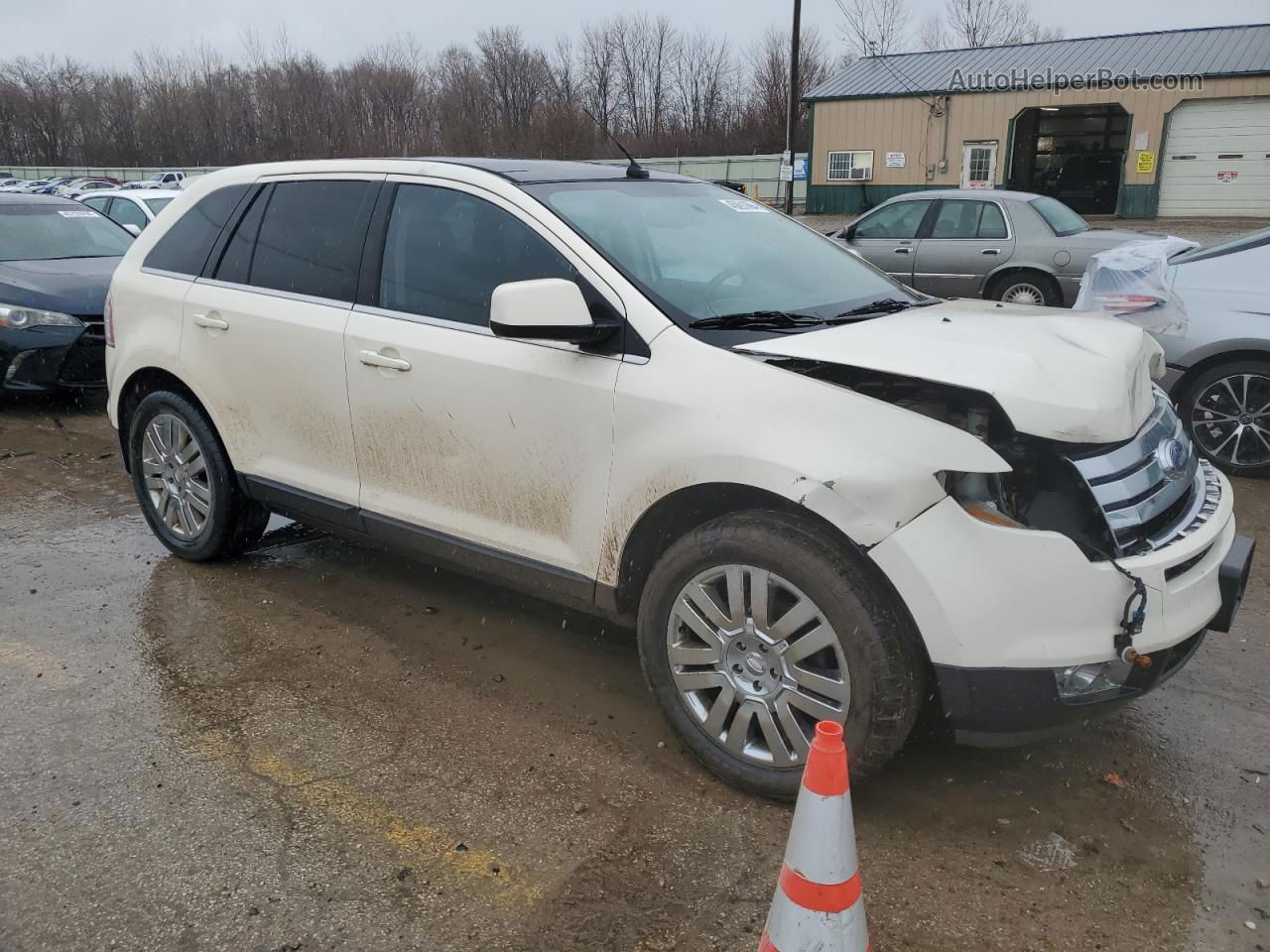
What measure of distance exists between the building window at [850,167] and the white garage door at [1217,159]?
7989mm

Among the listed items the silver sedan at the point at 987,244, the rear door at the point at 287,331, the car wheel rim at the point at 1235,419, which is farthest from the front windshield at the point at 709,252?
the silver sedan at the point at 987,244

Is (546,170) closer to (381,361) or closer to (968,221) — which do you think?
(381,361)

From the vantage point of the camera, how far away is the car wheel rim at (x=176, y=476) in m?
4.50

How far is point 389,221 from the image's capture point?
146 inches

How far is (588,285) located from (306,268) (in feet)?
4.62

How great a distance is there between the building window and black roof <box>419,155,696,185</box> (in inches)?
1118

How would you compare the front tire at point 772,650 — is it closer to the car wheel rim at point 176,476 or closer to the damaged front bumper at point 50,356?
the car wheel rim at point 176,476

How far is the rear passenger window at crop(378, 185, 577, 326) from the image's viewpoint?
3.34m

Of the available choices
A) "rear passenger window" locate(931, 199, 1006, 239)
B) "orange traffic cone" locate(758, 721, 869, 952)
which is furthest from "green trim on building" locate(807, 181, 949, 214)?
"orange traffic cone" locate(758, 721, 869, 952)

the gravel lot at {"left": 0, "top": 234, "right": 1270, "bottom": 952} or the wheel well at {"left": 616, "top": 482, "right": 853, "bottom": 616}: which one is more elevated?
the wheel well at {"left": 616, "top": 482, "right": 853, "bottom": 616}

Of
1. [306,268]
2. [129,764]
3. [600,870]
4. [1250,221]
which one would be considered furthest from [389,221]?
[1250,221]

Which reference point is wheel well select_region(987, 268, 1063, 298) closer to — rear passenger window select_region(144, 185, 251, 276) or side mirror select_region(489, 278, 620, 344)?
rear passenger window select_region(144, 185, 251, 276)

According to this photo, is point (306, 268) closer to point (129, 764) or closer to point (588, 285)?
point (588, 285)

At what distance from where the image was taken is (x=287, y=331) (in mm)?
3902
